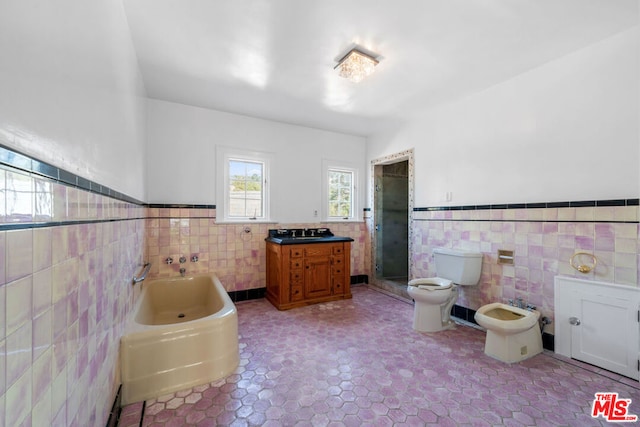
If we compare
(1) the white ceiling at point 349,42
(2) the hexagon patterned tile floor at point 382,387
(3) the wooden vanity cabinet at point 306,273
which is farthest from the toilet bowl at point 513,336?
(1) the white ceiling at point 349,42

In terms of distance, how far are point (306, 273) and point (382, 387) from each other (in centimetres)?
169

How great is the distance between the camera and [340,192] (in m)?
4.30

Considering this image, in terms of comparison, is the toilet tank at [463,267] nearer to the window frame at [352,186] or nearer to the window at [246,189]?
the window frame at [352,186]

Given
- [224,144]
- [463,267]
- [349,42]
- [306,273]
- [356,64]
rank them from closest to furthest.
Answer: [349,42]
[356,64]
[463,267]
[306,273]
[224,144]

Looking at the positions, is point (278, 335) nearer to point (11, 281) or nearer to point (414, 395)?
point (414, 395)

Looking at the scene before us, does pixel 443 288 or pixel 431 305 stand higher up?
pixel 443 288

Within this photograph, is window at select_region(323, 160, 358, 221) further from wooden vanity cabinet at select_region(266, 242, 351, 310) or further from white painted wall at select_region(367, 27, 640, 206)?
white painted wall at select_region(367, 27, 640, 206)

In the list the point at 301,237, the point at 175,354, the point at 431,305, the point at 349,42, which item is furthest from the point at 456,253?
the point at 175,354

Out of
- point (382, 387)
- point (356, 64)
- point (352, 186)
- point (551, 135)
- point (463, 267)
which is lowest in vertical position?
point (382, 387)

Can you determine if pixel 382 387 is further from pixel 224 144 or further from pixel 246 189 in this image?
pixel 224 144

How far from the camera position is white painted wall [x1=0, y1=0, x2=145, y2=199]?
23.7 inches

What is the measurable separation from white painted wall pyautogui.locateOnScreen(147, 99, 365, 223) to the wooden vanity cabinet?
681 millimetres

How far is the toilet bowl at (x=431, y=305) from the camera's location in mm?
2555

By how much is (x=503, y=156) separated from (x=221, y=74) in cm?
283
